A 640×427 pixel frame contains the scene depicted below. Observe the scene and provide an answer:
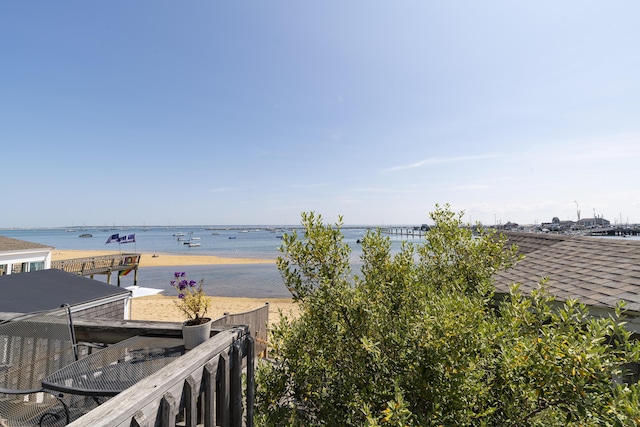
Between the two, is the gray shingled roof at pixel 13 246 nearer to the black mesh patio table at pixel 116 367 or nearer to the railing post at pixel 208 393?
the black mesh patio table at pixel 116 367

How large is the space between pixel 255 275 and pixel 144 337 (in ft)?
106

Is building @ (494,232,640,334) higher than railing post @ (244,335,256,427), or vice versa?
building @ (494,232,640,334)

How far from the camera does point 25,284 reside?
433 cm

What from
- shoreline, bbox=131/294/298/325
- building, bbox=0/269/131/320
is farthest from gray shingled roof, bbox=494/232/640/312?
shoreline, bbox=131/294/298/325

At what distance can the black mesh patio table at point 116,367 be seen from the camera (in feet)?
6.53

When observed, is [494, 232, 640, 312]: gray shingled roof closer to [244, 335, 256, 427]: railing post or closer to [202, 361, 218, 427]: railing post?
[244, 335, 256, 427]: railing post

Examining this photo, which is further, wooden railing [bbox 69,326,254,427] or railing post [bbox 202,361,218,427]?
railing post [bbox 202,361,218,427]

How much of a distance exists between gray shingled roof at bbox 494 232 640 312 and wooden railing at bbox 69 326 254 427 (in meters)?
4.10

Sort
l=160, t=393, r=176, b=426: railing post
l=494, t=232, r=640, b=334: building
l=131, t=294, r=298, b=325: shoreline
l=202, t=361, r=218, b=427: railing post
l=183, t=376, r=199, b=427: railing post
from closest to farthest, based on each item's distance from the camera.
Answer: l=160, t=393, r=176, b=426: railing post → l=183, t=376, r=199, b=427: railing post → l=202, t=361, r=218, b=427: railing post → l=494, t=232, r=640, b=334: building → l=131, t=294, r=298, b=325: shoreline

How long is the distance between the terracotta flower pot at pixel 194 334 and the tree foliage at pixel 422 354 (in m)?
0.64

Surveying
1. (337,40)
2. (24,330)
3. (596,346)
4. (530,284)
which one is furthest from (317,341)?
(337,40)

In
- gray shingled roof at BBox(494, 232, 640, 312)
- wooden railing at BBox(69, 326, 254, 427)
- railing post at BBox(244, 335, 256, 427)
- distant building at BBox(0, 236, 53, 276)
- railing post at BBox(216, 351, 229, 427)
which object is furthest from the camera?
distant building at BBox(0, 236, 53, 276)

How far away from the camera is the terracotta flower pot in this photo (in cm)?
260

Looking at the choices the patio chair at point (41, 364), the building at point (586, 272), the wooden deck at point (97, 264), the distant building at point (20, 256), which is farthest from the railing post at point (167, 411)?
the wooden deck at point (97, 264)
